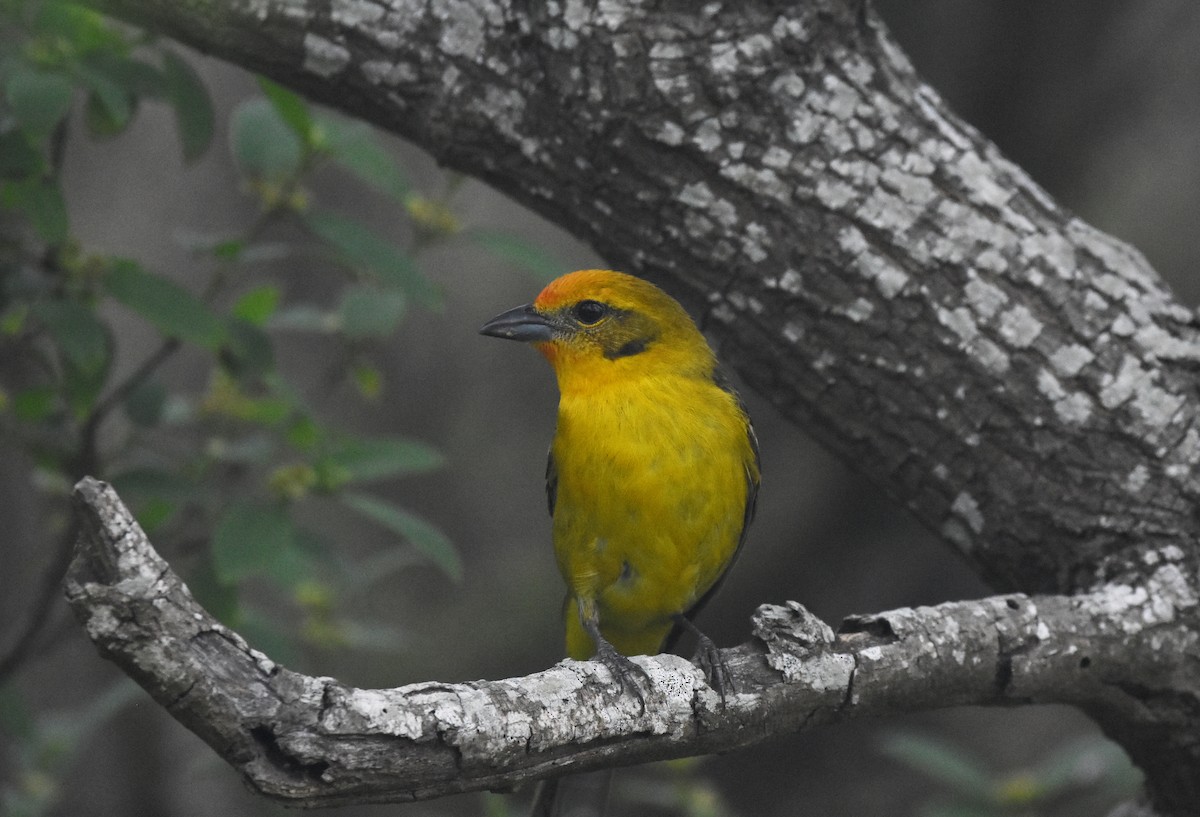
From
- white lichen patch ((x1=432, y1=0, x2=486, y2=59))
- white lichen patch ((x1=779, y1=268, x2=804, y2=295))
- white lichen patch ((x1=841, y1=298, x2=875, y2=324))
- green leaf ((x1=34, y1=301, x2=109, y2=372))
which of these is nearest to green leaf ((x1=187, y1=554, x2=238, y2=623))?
green leaf ((x1=34, y1=301, x2=109, y2=372))

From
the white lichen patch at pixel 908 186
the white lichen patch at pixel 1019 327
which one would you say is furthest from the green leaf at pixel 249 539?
the white lichen patch at pixel 1019 327

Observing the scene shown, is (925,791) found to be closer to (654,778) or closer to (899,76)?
(654,778)

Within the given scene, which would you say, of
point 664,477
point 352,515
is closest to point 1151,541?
point 664,477

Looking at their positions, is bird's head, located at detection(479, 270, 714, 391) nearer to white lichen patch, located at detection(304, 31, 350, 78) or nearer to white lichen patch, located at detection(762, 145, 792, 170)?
white lichen patch, located at detection(762, 145, 792, 170)

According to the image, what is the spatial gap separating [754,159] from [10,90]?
1752 millimetres

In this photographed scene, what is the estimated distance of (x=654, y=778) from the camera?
7188mm

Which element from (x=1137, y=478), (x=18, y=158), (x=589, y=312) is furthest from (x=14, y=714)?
(x=1137, y=478)

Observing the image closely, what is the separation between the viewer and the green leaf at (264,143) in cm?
380

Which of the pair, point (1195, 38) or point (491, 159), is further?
point (1195, 38)

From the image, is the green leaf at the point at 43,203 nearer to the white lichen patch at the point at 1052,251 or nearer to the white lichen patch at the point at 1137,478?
the white lichen patch at the point at 1052,251

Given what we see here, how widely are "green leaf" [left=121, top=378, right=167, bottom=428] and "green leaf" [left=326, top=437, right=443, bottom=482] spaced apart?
531mm

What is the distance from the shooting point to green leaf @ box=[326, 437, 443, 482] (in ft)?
12.5

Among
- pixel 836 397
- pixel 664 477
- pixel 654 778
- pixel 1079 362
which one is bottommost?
pixel 654 778

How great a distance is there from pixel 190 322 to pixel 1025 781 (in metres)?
3.20
